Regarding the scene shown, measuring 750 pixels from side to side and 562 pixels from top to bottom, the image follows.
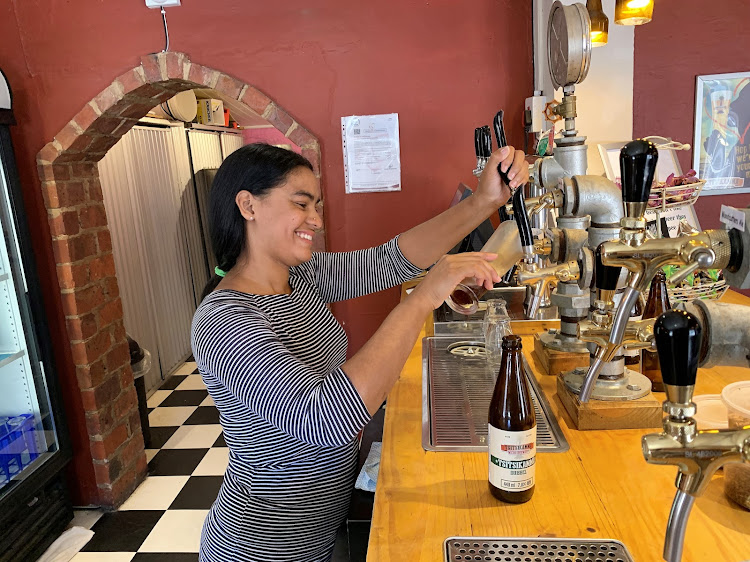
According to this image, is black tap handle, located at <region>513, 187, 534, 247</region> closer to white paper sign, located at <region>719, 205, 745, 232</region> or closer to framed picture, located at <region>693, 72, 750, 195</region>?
white paper sign, located at <region>719, 205, 745, 232</region>

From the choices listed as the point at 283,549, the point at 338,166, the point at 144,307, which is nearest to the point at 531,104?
the point at 338,166

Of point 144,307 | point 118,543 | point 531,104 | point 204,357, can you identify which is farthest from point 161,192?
point 204,357

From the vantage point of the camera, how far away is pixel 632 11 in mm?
2439

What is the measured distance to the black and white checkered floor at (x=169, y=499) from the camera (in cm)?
267

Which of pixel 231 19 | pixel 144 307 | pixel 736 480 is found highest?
pixel 231 19

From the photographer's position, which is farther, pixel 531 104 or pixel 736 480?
pixel 531 104

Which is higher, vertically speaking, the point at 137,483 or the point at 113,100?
the point at 113,100

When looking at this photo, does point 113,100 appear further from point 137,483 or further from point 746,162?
point 746,162

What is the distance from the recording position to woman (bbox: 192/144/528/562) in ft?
3.60

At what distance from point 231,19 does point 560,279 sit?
2.19 metres

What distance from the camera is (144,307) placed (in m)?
4.41

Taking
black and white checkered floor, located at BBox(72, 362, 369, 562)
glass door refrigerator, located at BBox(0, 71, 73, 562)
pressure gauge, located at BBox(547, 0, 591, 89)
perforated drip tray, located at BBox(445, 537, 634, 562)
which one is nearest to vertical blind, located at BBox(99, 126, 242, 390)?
black and white checkered floor, located at BBox(72, 362, 369, 562)

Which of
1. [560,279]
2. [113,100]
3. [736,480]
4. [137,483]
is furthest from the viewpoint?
[137,483]

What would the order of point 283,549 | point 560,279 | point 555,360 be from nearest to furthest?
1. point 560,279
2. point 283,549
3. point 555,360
